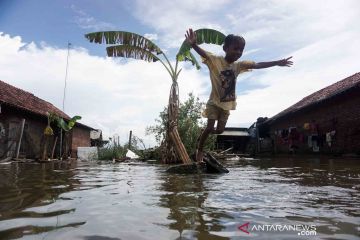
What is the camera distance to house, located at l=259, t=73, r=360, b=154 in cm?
1386

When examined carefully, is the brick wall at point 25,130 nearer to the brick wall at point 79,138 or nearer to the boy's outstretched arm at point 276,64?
the brick wall at point 79,138

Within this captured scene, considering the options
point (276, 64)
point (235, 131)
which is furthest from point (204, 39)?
Answer: point (235, 131)

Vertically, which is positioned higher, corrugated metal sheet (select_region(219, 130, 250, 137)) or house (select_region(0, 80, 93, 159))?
Result: corrugated metal sheet (select_region(219, 130, 250, 137))

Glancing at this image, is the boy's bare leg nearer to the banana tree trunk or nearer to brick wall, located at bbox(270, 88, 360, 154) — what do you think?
the banana tree trunk

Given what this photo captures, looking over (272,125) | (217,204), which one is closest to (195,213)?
(217,204)

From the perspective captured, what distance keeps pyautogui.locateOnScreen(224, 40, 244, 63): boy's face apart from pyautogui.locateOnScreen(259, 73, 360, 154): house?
9149mm

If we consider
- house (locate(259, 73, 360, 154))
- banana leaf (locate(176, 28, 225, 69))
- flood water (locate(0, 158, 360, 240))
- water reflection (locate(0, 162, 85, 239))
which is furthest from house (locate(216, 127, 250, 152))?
water reflection (locate(0, 162, 85, 239))

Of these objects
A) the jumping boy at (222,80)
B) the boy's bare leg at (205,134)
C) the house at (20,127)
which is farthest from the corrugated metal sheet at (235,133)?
the jumping boy at (222,80)

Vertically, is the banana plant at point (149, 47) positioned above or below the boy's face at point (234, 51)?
above

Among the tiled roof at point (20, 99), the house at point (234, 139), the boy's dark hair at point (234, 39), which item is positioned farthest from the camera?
the house at point (234, 139)

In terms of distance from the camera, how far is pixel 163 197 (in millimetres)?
2727

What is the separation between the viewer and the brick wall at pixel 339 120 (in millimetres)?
13758

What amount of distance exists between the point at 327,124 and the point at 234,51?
12.3m

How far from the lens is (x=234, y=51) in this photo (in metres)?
5.21
